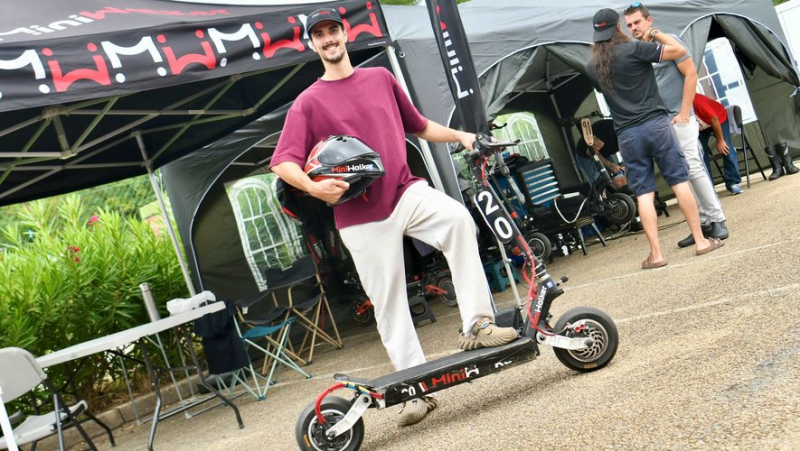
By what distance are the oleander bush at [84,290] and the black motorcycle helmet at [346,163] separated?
4649mm

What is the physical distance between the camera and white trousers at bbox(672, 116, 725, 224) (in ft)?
19.4

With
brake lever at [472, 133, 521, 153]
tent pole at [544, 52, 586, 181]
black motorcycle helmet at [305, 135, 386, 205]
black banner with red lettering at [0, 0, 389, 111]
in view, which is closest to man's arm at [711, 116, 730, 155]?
tent pole at [544, 52, 586, 181]

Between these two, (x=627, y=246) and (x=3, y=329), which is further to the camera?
(x=627, y=246)

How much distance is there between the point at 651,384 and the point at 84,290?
5984 mm

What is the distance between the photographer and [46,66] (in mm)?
Answer: 3996

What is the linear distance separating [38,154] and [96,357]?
2436mm

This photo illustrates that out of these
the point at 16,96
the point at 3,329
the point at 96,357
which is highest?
the point at 16,96

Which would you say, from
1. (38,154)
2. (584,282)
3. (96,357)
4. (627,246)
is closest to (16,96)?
(38,154)

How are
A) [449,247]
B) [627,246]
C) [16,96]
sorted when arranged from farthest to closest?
[627,246] < [16,96] < [449,247]

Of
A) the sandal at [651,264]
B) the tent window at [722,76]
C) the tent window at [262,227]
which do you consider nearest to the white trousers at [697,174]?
the sandal at [651,264]

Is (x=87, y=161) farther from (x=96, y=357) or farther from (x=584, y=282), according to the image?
(x=584, y=282)

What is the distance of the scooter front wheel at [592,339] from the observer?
127 inches

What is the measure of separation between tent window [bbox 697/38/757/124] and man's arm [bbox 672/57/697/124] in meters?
7.64

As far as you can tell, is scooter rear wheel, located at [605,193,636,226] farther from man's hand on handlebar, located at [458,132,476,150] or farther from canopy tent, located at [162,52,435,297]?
man's hand on handlebar, located at [458,132,476,150]
